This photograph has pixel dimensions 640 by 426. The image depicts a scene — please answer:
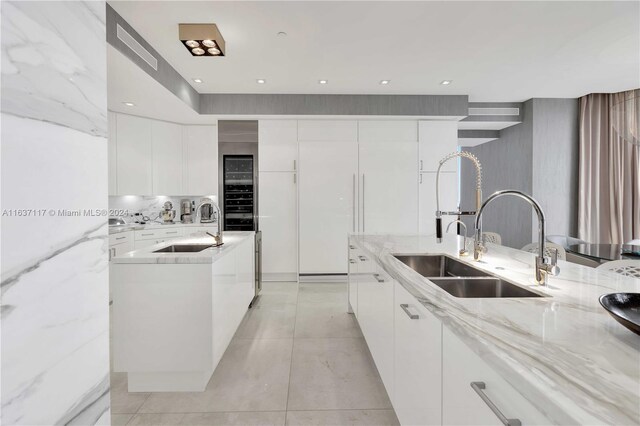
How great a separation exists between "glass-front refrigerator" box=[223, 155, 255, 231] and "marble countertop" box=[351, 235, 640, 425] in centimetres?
353

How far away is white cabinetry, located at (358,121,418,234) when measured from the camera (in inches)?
174

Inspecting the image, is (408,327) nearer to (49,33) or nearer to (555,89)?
(49,33)

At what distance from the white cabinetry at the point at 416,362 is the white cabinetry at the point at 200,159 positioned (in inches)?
158

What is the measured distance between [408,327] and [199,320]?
126 centimetres

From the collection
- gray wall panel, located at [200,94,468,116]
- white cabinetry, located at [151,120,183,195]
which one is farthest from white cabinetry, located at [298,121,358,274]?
white cabinetry, located at [151,120,183,195]

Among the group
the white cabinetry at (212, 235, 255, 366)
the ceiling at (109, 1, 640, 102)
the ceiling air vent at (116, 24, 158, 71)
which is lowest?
the white cabinetry at (212, 235, 255, 366)

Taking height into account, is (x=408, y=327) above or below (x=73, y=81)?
below

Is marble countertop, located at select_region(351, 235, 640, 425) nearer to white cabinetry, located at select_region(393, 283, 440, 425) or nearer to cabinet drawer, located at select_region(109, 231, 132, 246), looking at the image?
white cabinetry, located at select_region(393, 283, 440, 425)

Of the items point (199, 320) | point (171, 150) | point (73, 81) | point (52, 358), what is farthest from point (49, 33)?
point (171, 150)

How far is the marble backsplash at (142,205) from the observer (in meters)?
4.44

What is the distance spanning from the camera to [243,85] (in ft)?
12.8

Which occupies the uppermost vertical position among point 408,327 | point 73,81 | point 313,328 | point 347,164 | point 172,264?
point 347,164

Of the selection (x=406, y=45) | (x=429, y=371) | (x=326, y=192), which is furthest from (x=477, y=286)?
(x=326, y=192)

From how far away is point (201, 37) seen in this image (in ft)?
8.46
